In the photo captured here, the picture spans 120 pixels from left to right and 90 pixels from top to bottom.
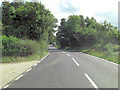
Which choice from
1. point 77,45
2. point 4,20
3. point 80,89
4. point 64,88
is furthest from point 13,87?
point 77,45

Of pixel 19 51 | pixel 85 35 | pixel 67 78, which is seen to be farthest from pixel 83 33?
pixel 67 78

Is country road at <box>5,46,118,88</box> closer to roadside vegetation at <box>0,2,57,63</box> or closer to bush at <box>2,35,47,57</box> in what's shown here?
bush at <box>2,35,47,57</box>

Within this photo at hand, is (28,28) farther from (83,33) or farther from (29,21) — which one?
(83,33)

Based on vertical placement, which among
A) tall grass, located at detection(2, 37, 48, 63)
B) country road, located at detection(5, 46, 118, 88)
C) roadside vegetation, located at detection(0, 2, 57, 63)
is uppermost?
roadside vegetation, located at detection(0, 2, 57, 63)

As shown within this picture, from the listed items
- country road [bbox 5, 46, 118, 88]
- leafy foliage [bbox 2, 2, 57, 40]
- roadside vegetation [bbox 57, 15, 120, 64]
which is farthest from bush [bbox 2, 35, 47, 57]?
roadside vegetation [bbox 57, 15, 120, 64]

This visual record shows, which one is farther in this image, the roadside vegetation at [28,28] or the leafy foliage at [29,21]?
the leafy foliage at [29,21]

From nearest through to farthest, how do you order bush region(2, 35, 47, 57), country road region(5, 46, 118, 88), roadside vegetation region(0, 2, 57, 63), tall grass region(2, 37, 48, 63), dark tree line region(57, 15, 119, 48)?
country road region(5, 46, 118, 88), tall grass region(2, 37, 48, 63), bush region(2, 35, 47, 57), roadside vegetation region(0, 2, 57, 63), dark tree line region(57, 15, 119, 48)

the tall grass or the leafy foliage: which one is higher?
the leafy foliage

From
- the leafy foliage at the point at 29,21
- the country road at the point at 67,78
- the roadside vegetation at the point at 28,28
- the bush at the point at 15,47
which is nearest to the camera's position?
the country road at the point at 67,78

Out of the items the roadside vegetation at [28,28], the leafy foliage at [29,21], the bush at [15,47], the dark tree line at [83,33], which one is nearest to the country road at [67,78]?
the bush at [15,47]

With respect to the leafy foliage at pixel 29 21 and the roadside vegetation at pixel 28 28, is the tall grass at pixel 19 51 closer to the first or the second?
the roadside vegetation at pixel 28 28

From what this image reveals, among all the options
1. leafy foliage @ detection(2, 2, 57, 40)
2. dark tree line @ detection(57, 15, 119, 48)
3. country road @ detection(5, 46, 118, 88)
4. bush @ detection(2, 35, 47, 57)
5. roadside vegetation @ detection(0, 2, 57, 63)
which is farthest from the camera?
dark tree line @ detection(57, 15, 119, 48)

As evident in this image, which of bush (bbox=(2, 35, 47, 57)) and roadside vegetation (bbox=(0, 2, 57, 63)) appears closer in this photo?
bush (bbox=(2, 35, 47, 57))

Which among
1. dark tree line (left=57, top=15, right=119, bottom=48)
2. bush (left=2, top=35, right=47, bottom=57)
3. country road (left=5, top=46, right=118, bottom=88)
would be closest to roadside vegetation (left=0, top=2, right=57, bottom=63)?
bush (left=2, top=35, right=47, bottom=57)
